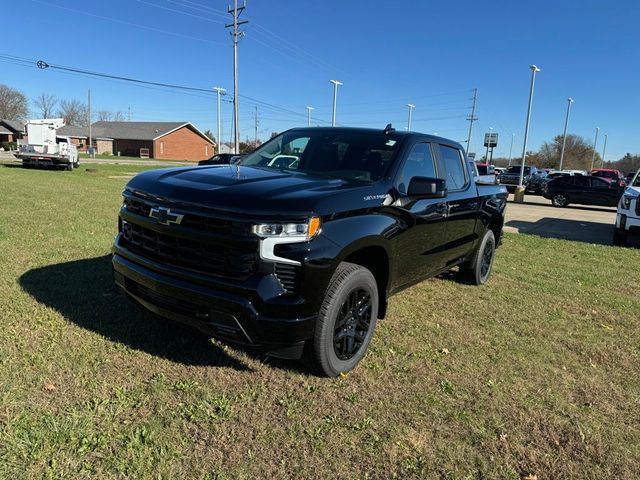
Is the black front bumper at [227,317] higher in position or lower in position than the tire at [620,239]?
higher

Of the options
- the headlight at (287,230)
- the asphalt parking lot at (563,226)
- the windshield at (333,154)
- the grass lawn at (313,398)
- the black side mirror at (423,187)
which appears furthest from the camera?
the asphalt parking lot at (563,226)

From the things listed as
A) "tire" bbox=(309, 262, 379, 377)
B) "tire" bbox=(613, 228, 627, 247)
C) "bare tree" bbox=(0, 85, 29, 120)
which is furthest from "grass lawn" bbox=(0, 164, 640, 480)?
"bare tree" bbox=(0, 85, 29, 120)

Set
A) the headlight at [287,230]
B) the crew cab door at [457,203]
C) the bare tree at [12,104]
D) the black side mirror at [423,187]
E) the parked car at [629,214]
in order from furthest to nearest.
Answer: the bare tree at [12,104], the parked car at [629,214], the crew cab door at [457,203], the black side mirror at [423,187], the headlight at [287,230]

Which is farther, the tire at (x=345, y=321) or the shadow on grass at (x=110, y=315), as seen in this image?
the shadow on grass at (x=110, y=315)

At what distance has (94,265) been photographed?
19.1ft

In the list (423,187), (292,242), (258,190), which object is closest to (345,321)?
(292,242)

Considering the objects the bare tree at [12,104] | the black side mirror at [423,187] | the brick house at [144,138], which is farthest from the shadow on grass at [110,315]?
the bare tree at [12,104]

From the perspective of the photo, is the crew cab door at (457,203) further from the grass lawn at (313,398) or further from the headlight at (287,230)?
the headlight at (287,230)

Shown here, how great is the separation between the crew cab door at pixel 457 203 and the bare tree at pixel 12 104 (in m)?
108

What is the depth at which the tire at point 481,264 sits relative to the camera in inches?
240

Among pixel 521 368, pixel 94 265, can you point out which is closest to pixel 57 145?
pixel 94 265

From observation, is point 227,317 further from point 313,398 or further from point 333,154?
point 333,154

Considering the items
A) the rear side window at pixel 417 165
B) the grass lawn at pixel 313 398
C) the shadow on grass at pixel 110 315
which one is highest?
the rear side window at pixel 417 165

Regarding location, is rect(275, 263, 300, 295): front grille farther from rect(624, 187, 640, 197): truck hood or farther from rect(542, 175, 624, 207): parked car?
rect(542, 175, 624, 207): parked car
